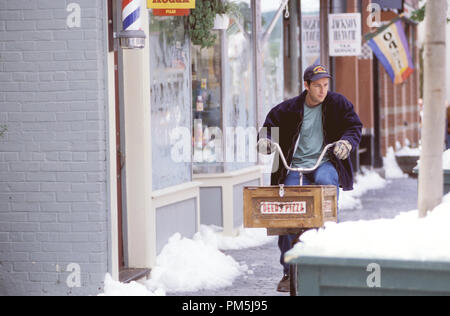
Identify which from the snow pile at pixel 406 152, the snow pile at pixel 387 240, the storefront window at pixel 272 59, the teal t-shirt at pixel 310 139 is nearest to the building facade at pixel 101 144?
the teal t-shirt at pixel 310 139

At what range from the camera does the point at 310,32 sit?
1584 cm

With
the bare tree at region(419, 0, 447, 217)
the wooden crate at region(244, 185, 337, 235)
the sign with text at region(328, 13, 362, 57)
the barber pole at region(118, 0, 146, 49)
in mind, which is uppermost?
the sign with text at region(328, 13, 362, 57)

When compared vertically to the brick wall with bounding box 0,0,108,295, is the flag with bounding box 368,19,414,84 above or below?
above

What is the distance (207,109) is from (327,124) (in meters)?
3.97

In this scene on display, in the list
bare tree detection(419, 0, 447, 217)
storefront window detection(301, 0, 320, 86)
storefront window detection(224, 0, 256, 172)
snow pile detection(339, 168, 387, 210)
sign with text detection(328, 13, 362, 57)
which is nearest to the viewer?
bare tree detection(419, 0, 447, 217)

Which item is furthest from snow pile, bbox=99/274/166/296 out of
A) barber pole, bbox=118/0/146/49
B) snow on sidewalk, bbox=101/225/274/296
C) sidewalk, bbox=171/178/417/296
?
barber pole, bbox=118/0/146/49

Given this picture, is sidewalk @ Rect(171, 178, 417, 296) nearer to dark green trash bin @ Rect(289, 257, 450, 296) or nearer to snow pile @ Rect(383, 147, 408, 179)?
Answer: dark green trash bin @ Rect(289, 257, 450, 296)

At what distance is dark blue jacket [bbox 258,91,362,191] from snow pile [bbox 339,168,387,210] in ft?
24.2

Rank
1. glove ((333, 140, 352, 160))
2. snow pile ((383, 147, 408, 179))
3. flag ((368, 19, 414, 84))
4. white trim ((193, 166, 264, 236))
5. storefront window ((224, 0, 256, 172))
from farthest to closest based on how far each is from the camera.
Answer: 1. snow pile ((383, 147, 408, 179))
2. flag ((368, 19, 414, 84))
3. storefront window ((224, 0, 256, 172))
4. white trim ((193, 166, 264, 236))
5. glove ((333, 140, 352, 160))

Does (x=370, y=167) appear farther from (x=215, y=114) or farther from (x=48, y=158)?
(x=48, y=158)

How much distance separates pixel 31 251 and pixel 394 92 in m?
18.7

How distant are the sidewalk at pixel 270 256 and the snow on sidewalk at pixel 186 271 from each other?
0.44 ft

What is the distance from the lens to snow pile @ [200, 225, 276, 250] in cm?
1011
